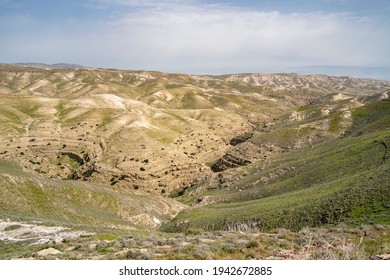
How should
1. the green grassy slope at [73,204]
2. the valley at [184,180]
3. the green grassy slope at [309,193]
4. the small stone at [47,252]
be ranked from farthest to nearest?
the green grassy slope at [73,204] < the green grassy slope at [309,193] < the valley at [184,180] < the small stone at [47,252]

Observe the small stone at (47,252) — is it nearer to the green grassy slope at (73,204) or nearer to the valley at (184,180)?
the valley at (184,180)

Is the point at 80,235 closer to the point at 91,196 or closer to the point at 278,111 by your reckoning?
the point at 91,196

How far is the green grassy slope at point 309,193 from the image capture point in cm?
3153

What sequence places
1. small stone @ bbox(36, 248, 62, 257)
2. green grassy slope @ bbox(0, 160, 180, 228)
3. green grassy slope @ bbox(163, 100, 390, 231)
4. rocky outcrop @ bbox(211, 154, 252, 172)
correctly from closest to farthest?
1. small stone @ bbox(36, 248, 62, 257)
2. green grassy slope @ bbox(163, 100, 390, 231)
3. green grassy slope @ bbox(0, 160, 180, 228)
4. rocky outcrop @ bbox(211, 154, 252, 172)

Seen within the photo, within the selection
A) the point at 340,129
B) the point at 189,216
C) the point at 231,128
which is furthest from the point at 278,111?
the point at 189,216

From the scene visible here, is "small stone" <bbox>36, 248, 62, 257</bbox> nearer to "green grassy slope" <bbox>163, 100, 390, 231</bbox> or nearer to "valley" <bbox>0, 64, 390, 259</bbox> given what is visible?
"valley" <bbox>0, 64, 390, 259</bbox>

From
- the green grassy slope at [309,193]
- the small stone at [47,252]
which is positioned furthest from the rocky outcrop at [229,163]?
the small stone at [47,252]

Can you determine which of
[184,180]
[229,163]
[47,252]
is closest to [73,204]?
[47,252]

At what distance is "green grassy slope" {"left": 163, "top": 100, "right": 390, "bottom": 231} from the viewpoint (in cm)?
3153

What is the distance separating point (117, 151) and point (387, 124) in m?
65.4

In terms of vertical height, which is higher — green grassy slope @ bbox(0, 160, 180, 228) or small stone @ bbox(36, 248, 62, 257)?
small stone @ bbox(36, 248, 62, 257)

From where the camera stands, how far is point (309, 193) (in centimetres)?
4203

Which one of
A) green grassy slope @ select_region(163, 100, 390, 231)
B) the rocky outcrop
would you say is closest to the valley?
green grassy slope @ select_region(163, 100, 390, 231)

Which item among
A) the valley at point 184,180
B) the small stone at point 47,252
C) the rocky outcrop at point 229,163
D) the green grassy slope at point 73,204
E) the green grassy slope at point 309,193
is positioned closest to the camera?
the small stone at point 47,252
